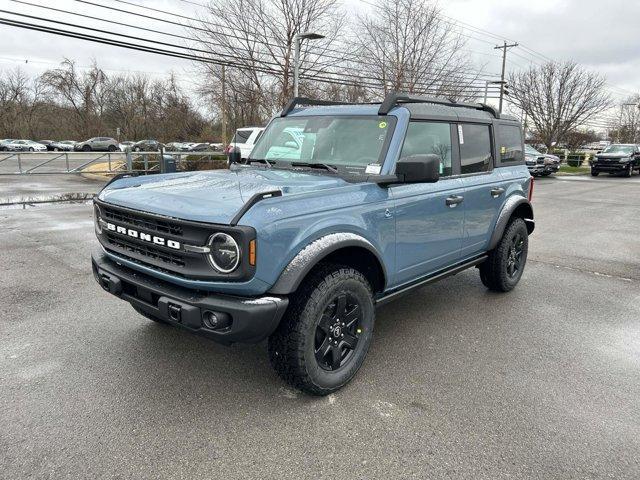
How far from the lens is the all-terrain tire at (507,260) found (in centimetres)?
498

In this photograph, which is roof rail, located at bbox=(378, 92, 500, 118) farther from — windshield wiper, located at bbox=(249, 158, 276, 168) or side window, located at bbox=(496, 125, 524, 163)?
windshield wiper, located at bbox=(249, 158, 276, 168)

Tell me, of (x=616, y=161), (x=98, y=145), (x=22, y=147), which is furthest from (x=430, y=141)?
(x=98, y=145)

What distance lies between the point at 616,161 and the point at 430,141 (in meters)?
26.0

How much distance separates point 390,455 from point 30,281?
454cm

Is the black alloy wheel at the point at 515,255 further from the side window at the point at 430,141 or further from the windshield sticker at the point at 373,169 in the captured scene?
the windshield sticker at the point at 373,169

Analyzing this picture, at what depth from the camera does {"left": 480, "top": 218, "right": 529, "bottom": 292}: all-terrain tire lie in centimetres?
498

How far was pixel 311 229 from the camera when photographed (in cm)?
284

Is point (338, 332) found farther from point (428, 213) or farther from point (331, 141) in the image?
point (331, 141)

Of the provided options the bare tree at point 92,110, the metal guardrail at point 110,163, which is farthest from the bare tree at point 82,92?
the metal guardrail at point 110,163

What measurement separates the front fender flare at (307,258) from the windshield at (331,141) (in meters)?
0.78

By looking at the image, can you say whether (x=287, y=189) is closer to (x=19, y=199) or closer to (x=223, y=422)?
(x=223, y=422)

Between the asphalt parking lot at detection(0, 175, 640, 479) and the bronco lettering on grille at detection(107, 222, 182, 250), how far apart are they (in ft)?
3.24

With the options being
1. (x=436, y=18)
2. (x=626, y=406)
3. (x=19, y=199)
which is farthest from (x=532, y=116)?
(x=626, y=406)

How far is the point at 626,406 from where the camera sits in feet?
10.0
